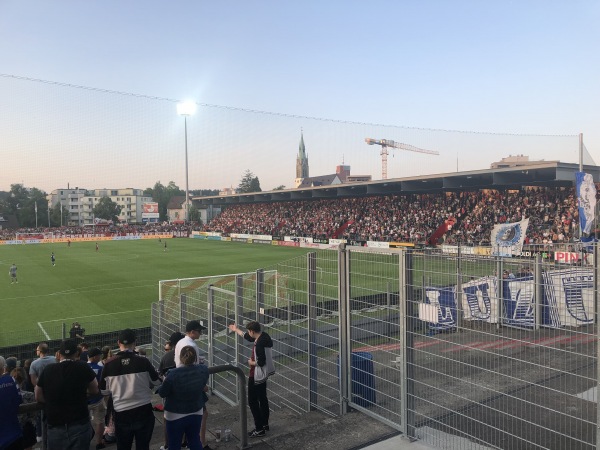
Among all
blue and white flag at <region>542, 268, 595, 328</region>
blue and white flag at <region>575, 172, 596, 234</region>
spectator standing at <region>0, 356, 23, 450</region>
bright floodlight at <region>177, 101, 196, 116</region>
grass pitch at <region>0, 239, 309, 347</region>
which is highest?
bright floodlight at <region>177, 101, 196, 116</region>

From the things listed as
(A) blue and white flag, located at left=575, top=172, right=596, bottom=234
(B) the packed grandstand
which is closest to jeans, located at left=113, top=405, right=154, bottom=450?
(A) blue and white flag, located at left=575, top=172, right=596, bottom=234

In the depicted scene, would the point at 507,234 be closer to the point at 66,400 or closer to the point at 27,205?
the point at 66,400

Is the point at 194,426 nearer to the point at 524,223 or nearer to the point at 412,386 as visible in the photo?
the point at 412,386

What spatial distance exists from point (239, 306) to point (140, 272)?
27.0 m

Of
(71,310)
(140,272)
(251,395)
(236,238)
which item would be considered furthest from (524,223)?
(236,238)

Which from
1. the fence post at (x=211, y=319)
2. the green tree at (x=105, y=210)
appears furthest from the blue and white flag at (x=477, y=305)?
the green tree at (x=105, y=210)

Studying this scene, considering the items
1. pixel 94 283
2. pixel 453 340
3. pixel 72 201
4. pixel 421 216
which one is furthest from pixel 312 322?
pixel 72 201

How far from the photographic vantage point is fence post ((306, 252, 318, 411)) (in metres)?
6.39

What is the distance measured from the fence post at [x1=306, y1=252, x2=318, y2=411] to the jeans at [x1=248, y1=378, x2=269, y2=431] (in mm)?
756

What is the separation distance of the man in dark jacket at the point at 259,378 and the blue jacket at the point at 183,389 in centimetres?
146

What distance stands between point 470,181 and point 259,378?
37.0m

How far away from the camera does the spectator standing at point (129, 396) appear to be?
490 centimetres

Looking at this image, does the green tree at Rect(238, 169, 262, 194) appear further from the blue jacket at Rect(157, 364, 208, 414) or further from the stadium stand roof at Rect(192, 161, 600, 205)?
the blue jacket at Rect(157, 364, 208, 414)

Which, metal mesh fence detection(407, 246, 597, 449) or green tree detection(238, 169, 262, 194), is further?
green tree detection(238, 169, 262, 194)
